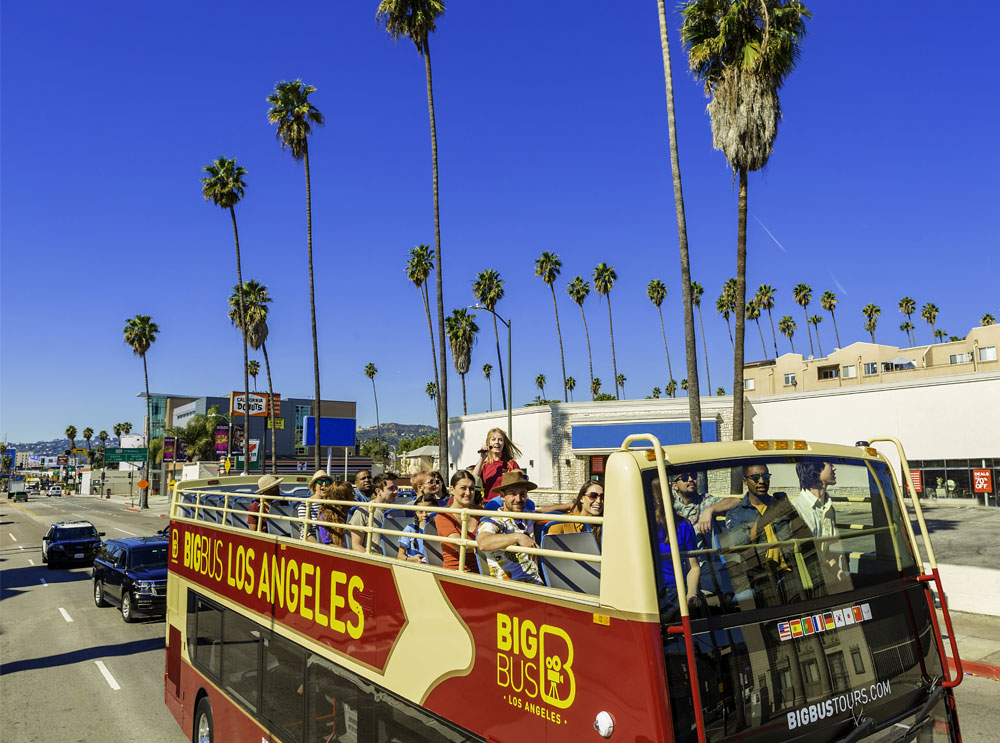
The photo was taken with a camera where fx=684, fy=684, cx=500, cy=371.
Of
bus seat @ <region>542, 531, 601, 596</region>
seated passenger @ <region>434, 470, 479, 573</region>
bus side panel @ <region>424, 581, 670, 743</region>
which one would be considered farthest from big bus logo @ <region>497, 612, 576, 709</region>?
seated passenger @ <region>434, 470, 479, 573</region>

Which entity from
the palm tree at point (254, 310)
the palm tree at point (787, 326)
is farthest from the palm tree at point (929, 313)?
the palm tree at point (254, 310)

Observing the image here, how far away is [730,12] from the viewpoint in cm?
1995

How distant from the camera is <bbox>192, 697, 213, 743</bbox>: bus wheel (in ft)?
25.6

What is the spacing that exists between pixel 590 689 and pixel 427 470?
473 cm

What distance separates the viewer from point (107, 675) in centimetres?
1173

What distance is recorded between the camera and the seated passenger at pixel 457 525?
4.57m

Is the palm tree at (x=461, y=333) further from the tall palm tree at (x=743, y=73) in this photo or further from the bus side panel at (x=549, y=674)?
the bus side panel at (x=549, y=674)

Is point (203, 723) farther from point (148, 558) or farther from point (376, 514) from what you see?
point (148, 558)

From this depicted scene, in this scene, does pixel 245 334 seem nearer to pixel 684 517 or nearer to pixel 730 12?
pixel 730 12

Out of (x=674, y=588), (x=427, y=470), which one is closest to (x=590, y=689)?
A: (x=674, y=588)

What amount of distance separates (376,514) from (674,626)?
4425 millimetres

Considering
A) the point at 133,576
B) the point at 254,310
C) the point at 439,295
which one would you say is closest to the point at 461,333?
the point at 254,310

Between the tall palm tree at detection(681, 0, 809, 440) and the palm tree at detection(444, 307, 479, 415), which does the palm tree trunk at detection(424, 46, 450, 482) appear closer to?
the tall palm tree at detection(681, 0, 809, 440)

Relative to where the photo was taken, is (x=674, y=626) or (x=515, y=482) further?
(x=515, y=482)
